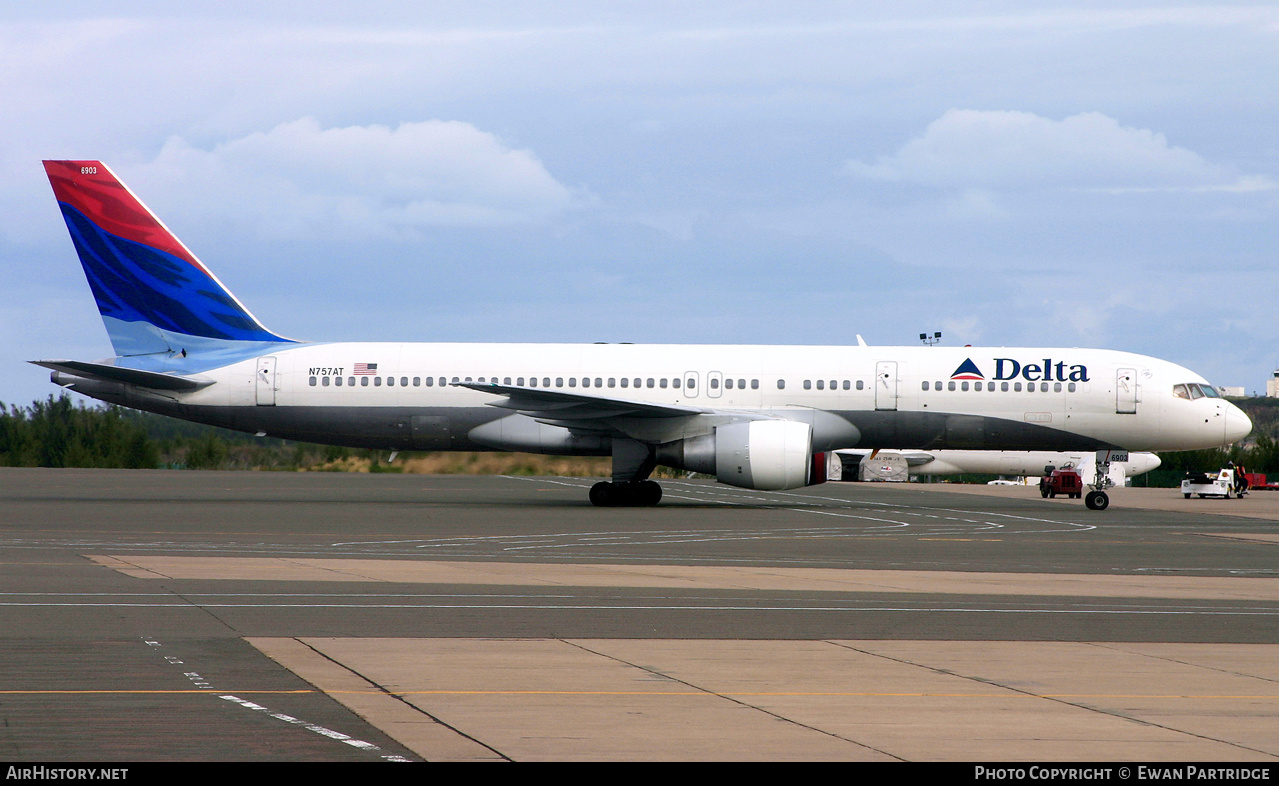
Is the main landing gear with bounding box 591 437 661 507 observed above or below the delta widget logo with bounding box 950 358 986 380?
below

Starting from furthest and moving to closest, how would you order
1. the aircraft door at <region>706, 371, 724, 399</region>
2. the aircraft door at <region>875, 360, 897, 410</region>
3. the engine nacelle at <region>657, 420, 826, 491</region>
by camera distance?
1. the aircraft door at <region>706, 371, 724, 399</region>
2. the aircraft door at <region>875, 360, 897, 410</region>
3. the engine nacelle at <region>657, 420, 826, 491</region>

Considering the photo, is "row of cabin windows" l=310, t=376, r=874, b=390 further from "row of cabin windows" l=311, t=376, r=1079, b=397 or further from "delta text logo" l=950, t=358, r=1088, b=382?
"delta text logo" l=950, t=358, r=1088, b=382

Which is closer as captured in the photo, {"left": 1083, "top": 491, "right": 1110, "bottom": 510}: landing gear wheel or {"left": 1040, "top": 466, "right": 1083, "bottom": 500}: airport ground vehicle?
{"left": 1083, "top": 491, "right": 1110, "bottom": 510}: landing gear wheel

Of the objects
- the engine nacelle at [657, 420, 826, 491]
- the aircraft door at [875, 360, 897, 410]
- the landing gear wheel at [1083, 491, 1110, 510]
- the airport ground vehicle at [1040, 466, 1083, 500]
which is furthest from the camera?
the airport ground vehicle at [1040, 466, 1083, 500]

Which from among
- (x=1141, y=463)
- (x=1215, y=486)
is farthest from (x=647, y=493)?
(x=1141, y=463)

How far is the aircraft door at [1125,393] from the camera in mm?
32281

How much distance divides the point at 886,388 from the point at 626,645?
2211 centimetres

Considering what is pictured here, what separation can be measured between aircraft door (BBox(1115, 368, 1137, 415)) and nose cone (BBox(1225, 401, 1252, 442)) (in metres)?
2.60

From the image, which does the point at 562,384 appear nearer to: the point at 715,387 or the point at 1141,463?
the point at 715,387

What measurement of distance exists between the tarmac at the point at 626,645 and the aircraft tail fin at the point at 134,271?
9491 mm

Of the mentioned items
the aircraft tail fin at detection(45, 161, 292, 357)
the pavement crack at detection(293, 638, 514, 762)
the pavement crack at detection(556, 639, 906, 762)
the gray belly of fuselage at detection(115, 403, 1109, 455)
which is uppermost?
the aircraft tail fin at detection(45, 161, 292, 357)

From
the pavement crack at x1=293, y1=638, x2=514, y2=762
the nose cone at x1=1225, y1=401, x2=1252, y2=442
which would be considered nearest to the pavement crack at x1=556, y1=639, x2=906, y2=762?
Result: the pavement crack at x1=293, y1=638, x2=514, y2=762

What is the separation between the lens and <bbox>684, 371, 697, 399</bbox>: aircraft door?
32000 mm

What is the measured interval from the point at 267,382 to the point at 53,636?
72.2 feet
